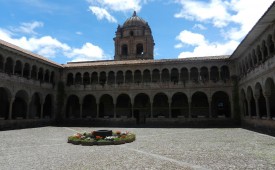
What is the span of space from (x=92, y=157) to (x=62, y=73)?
25.4 metres

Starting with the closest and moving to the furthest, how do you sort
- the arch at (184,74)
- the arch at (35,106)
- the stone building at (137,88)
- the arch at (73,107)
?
the stone building at (137,88) → the arch at (35,106) → the arch at (184,74) → the arch at (73,107)

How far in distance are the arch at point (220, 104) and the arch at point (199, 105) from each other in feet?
3.08

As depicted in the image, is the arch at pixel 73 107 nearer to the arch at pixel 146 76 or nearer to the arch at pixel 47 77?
the arch at pixel 47 77

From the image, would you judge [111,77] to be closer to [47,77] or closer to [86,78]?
[86,78]

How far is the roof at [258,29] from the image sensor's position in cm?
1499

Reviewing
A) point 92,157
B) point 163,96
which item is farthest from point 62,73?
point 92,157

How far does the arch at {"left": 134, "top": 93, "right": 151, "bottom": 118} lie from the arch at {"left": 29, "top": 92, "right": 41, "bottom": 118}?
42.7 feet

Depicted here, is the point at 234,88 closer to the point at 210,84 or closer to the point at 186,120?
the point at 210,84

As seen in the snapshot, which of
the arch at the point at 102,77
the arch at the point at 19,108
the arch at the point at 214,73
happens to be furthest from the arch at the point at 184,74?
the arch at the point at 19,108

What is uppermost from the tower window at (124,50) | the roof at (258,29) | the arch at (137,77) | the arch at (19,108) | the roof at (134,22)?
the roof at (134,22)

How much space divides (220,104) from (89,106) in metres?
18.6

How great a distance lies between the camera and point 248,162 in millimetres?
8055

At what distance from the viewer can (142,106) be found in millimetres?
32719

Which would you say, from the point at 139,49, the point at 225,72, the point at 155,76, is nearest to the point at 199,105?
the point at 225,72
